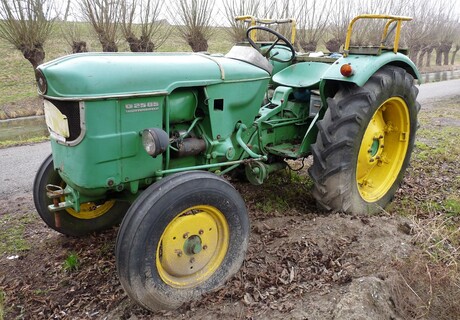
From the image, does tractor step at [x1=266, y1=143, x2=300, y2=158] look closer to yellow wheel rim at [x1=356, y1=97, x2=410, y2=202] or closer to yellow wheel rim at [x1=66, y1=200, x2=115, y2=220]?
yellow wheel rim at [x1=356, y1=97, x2=410, y2=202]

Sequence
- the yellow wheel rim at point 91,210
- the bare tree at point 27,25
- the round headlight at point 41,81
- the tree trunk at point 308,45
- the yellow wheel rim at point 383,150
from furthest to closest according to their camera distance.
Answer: the tree trunk at point 308,45 → the bare tree at point 27,25 → the yellow wheel rim at point 383,150 → the yellow wheel rim at point 91,210 → the round headlight at point 41,81

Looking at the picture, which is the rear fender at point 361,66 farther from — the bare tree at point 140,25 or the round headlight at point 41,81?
the bare tree at point 140,25

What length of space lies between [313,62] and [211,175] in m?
2.00

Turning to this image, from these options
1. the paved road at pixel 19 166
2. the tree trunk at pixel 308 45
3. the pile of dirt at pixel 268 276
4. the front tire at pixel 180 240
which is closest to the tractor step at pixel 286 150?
the pile of dirt at pixel 268 276

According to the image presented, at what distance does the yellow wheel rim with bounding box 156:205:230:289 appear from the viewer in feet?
8.14

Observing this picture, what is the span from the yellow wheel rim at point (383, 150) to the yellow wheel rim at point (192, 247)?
64.2 inches

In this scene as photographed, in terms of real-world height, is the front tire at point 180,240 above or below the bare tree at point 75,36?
below

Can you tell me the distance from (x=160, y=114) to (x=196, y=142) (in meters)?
0.40

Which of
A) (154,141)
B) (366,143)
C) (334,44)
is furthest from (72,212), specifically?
(334,44)

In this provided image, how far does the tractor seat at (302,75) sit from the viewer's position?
380 cm

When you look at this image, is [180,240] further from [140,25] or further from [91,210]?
[140,25]

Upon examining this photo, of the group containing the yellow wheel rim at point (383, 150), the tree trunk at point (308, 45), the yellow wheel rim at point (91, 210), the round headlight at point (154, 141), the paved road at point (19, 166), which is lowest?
the paved road at point (19, 166)

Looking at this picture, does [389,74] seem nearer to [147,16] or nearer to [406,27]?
[147,16]

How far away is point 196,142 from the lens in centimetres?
294
